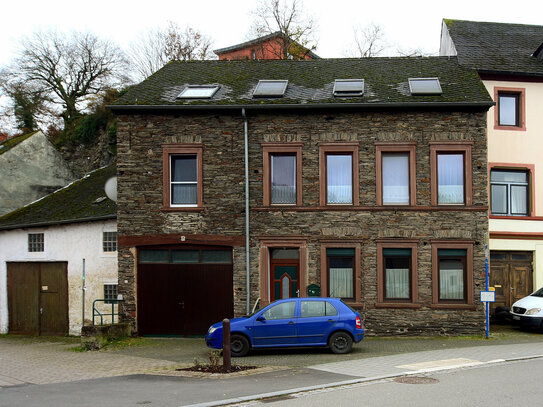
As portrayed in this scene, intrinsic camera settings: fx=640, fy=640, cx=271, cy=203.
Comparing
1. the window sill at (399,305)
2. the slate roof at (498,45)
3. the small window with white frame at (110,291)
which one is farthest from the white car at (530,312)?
the small window with white frame at (110,291)

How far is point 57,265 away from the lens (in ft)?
76.3

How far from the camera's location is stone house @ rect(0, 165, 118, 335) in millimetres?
22109

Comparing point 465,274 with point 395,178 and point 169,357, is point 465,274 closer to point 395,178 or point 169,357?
point 395,178

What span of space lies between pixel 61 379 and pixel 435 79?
14.5 metres

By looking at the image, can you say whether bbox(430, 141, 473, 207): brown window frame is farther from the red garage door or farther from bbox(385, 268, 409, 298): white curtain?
A: the red garage door

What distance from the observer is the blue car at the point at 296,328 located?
606 inches

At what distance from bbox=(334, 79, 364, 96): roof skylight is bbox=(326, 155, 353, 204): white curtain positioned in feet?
6.74

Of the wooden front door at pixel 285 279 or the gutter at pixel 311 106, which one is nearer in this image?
the gutter at pixel 311 106

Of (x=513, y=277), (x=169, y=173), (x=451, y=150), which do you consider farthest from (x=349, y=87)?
(x=513, y=277)

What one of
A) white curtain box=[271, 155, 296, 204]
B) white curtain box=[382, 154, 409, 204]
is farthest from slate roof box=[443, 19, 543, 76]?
white curtain box=[271, 155, 296, 204]

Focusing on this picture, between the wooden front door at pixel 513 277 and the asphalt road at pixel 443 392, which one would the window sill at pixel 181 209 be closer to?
the asphalt road at pixel 443 392

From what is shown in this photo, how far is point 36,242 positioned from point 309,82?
11.7 meters

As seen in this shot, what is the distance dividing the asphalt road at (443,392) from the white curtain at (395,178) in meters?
7.83

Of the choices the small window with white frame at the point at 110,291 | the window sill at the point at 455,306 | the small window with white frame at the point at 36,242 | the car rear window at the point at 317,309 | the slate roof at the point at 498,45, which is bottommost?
the window sill at the point at 455,306
